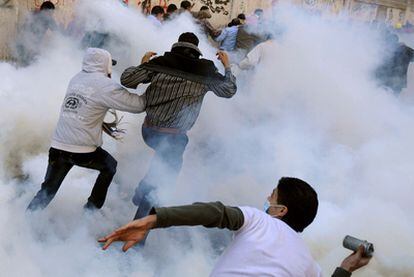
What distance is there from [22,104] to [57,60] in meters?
1.07

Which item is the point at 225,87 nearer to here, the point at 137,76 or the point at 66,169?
the point at 137,76

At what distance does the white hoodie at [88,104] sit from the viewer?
151 inches

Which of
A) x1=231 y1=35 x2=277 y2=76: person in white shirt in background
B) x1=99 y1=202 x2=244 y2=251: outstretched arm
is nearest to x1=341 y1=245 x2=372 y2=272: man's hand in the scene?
x1=99 y1=202 x2=244 y2=251: outstretched arm

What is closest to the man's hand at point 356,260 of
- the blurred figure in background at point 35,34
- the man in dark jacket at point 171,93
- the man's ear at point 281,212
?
the man's ear at point 281,212

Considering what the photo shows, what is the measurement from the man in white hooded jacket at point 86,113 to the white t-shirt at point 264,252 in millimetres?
2101

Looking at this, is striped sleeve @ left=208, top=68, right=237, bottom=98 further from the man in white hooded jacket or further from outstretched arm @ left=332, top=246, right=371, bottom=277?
outstretched arm @ left=332, top=246, right=371, bottom=277

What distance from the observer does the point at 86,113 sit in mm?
3836

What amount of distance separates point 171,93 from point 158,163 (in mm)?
608

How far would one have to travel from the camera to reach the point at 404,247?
423cm

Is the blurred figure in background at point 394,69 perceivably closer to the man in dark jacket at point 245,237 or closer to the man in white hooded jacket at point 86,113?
the man in white hooded jacket at point 86,113

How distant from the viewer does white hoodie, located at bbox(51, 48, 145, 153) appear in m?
3.83

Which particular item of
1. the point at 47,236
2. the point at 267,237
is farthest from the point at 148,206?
the point at 267,237

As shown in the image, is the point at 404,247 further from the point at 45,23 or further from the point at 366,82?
the point at 45,23

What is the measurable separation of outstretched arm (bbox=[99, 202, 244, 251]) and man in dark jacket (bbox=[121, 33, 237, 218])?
212cm
